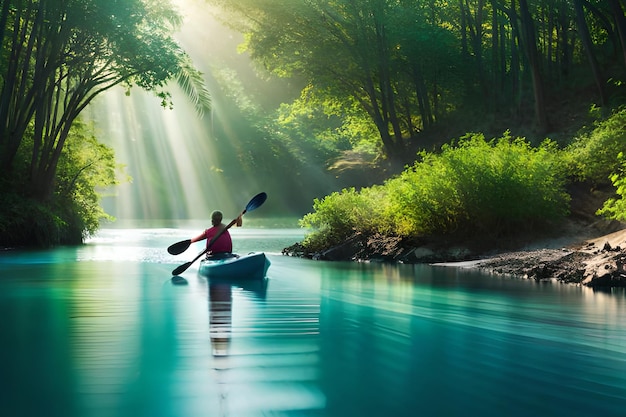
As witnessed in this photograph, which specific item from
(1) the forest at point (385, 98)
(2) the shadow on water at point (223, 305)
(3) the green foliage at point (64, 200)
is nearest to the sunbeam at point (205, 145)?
(1) the forest at point (385, 98)

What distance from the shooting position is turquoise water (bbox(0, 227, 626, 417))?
527 cm

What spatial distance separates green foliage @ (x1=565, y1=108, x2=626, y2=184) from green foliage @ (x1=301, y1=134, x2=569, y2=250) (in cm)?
52

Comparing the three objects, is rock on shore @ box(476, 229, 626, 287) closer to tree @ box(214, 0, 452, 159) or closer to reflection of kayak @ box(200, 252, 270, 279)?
reflection of kayak @ box(200, 252, 270, 279)

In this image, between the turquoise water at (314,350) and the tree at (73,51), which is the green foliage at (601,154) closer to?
the turquoise water at (314,350)

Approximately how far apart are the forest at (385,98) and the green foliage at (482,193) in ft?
0.13

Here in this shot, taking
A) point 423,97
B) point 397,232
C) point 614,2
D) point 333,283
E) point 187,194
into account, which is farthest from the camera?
point 187,194

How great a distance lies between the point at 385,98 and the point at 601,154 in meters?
14.9

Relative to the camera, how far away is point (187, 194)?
77.6m

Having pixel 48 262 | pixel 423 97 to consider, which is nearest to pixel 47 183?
pixel 48 262

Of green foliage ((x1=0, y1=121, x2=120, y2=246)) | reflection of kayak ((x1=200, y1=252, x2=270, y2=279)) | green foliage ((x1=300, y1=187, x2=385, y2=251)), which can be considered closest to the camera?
reflection of kayak ((x1=200, y1=252, x2=270, y2=279))

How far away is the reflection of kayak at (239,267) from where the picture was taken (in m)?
14.7

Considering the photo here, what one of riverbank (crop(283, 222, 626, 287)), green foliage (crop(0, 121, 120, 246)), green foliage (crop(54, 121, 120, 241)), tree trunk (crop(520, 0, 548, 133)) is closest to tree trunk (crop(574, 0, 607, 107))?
tree trunk (crop(520, 0, 548, 133))

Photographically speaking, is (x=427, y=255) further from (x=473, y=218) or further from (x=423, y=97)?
(x=423, y=97)

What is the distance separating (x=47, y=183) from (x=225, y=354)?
796 inches
